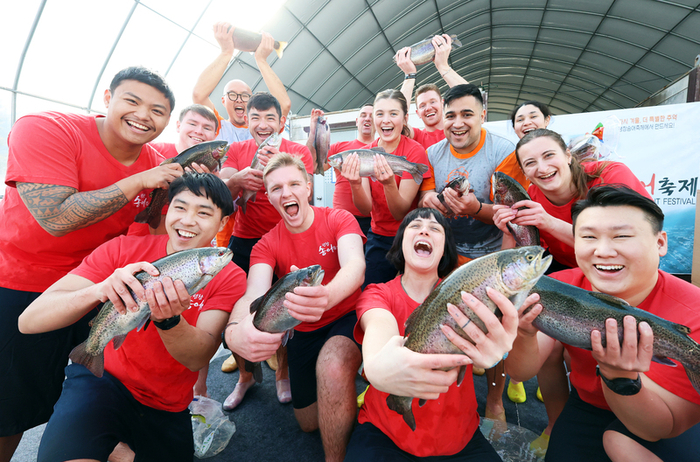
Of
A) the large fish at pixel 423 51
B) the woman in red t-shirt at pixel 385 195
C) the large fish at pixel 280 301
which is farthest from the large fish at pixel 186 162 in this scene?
the large fish at pixel 423 51

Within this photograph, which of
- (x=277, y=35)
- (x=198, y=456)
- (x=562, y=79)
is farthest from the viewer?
(x=562, y=79)

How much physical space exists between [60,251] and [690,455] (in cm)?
390

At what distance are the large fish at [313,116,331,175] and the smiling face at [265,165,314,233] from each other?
1147mm

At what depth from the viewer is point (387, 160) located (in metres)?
2.91

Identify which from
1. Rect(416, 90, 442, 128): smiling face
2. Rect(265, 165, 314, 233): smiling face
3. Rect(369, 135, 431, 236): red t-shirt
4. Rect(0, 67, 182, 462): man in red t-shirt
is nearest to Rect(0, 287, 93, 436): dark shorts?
Rect(0, 67, 182, 462): man in red t-shirt

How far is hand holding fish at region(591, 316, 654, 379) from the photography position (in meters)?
1.22

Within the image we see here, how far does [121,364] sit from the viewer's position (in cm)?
189

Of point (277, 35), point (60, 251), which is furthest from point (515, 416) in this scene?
point (277, 35)

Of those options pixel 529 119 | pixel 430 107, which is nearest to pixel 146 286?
pixel 529 119

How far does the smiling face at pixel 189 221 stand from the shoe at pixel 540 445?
3054 mm

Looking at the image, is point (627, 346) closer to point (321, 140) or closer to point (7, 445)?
point (321, 140)

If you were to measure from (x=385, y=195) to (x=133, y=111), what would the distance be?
2.24 m

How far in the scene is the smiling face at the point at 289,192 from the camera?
244 cm

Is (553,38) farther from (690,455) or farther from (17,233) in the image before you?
(17,233)
